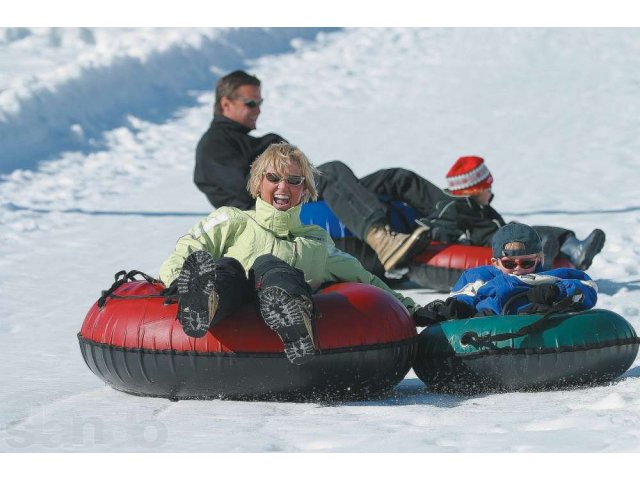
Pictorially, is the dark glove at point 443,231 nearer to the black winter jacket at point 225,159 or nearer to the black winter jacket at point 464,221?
the black winter jacket at point 464,221

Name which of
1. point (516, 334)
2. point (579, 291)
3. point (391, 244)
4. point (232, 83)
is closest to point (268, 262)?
point (516, 334)

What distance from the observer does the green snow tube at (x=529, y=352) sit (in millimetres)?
4242

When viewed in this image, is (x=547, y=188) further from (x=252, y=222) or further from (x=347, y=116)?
(x=252, y=222)

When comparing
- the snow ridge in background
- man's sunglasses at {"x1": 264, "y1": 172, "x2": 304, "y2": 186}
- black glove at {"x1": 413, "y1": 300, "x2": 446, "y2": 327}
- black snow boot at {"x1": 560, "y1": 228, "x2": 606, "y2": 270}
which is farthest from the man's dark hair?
the snow ridge in background

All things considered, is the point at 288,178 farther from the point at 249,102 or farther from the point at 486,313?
the point at 249,102

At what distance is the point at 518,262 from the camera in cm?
457

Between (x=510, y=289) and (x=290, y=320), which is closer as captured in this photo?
(x=290, y=320)

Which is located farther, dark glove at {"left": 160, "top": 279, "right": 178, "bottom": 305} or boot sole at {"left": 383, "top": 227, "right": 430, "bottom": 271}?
boot sole at {"left": 383, "top": 227, "right": 430, "bottom": 271}

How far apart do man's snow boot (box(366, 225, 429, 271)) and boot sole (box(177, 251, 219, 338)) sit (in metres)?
2.85

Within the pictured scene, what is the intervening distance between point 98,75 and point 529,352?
962cm

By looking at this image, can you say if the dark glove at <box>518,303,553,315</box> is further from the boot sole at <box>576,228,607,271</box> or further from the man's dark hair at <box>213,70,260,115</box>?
the man's dark hair at <box>213,70,260,115</box>

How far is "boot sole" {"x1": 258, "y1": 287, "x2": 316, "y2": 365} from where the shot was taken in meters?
3.84

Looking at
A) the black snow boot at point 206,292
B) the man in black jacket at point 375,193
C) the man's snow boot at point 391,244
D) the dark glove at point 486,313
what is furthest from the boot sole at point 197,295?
the man's snow boot at point 391,244
